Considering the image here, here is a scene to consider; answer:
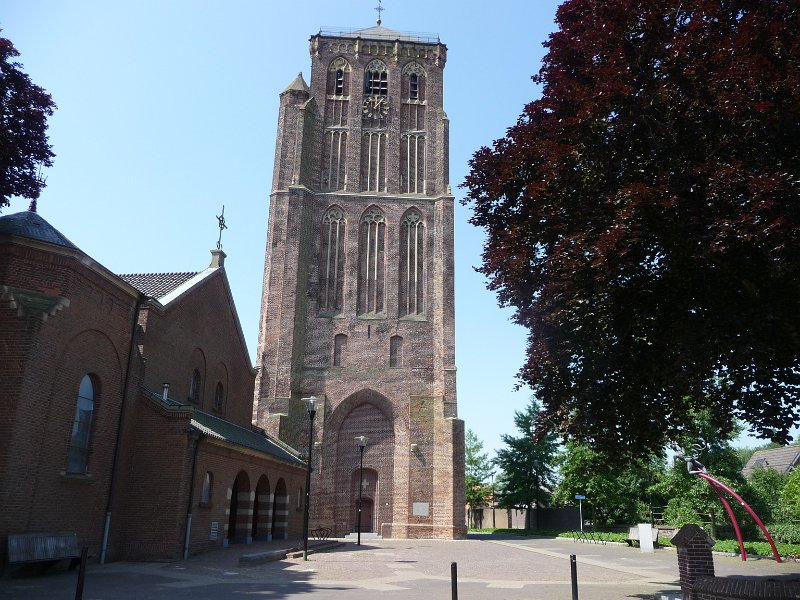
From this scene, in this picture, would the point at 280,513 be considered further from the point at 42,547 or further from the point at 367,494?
the point at 42,547

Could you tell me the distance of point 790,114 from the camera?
10172 millimetres

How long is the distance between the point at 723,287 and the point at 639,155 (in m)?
2.87

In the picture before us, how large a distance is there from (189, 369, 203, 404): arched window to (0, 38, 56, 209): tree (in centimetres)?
1080

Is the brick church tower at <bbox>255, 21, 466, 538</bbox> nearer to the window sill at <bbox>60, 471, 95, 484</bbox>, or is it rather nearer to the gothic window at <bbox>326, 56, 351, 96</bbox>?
the gothic window at <bbox>326, 56, 351, 96</bbox>

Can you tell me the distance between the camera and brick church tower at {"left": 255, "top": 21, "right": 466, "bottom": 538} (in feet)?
134

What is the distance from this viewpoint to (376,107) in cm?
4962

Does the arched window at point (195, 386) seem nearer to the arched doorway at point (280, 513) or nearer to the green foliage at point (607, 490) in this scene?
the arched doorway at point (280, 513)

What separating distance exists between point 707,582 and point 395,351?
33894 millimetres

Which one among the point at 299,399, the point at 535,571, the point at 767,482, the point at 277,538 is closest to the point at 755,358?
the point at 535,571

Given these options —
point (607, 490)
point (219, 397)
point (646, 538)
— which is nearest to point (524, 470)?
point (607, 490)

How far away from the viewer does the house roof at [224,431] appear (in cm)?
2042

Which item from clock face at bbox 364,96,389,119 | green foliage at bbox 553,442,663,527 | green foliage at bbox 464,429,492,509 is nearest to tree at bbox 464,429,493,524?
green foliage at bbox 464,429,492,509

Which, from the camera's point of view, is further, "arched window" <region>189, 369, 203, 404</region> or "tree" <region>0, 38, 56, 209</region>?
"arched window" <region>189, 369, 203, 404</region>

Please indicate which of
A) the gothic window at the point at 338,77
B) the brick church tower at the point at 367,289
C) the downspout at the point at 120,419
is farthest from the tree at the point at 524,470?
the downspout at the point at 120,419
